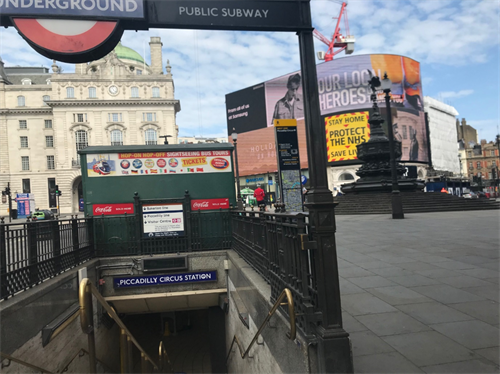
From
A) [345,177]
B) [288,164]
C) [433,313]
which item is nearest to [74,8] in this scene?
[433,313]

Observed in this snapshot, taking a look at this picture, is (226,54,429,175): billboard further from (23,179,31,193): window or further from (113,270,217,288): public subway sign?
(113,270,217,288): public subway sign

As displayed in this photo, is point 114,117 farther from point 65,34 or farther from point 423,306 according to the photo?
point 423,306

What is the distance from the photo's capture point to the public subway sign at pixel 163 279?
8.68m

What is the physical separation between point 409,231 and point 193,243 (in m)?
6.67

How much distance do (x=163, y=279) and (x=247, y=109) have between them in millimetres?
69318

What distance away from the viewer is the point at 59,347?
585cm

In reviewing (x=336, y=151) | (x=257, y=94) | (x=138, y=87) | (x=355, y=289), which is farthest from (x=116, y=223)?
(x=257, y=94)

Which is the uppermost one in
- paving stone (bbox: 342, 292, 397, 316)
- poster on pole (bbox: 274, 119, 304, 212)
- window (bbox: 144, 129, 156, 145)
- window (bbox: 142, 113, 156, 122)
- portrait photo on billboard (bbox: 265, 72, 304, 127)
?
portrait photo on billboard (bbox: 265, 72, 304, 127)

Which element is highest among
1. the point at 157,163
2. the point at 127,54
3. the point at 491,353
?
the point at 127,54

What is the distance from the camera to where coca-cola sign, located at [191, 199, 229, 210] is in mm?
9234

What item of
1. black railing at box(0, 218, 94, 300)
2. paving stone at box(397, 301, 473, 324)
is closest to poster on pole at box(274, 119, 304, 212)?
paving stone at box(397, 301, 473, 324)

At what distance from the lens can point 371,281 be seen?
19.2ft

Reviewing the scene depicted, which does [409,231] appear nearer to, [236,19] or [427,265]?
[427,265]

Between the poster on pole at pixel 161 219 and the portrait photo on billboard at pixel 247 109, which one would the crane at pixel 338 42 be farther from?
the poster on pole at pixel 161 219
